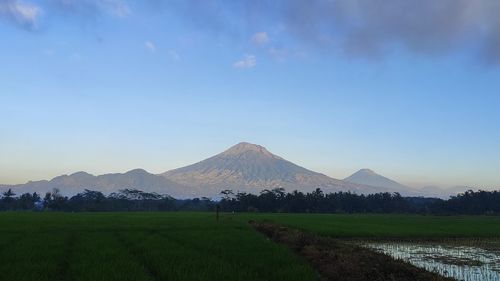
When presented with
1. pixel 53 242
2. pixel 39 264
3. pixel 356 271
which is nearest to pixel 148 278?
pixel 39 264

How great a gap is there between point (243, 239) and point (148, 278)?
767 centimetres

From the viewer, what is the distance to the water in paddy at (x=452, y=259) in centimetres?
1269

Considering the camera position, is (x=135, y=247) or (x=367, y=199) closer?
(x=135, y=247)

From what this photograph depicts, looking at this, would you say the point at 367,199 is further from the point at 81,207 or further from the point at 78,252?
the point at 78,252

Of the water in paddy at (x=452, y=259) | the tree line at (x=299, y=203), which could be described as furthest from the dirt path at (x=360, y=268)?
the tree line at (x=299, y=203)

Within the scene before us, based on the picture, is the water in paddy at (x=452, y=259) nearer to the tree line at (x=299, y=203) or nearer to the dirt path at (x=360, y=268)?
the dirt path at (x=360, y=268)

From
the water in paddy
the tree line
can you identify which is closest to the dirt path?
the water in paddy

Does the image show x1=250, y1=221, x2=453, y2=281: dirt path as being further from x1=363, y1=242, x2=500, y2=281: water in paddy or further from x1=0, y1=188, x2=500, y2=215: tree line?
x1=0, y1=188, x2=500, y2=215: tree line

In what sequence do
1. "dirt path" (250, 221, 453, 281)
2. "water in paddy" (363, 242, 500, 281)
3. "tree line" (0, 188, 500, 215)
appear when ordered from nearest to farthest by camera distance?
"dirt path" (250, 221, 453, 281), "water in paddy" (363, 242, 500, 281), "tree line" (0, 188, 500, 215)

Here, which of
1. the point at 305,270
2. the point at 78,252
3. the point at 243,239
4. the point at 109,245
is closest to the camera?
the point at 305,270

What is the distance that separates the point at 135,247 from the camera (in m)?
13.9

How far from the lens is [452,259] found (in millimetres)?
15836

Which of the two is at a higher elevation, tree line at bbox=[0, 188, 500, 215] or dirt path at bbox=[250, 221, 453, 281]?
tree line at bbox=[0, 188, 500, 215]

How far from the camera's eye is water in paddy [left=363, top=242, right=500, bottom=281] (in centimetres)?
1269
